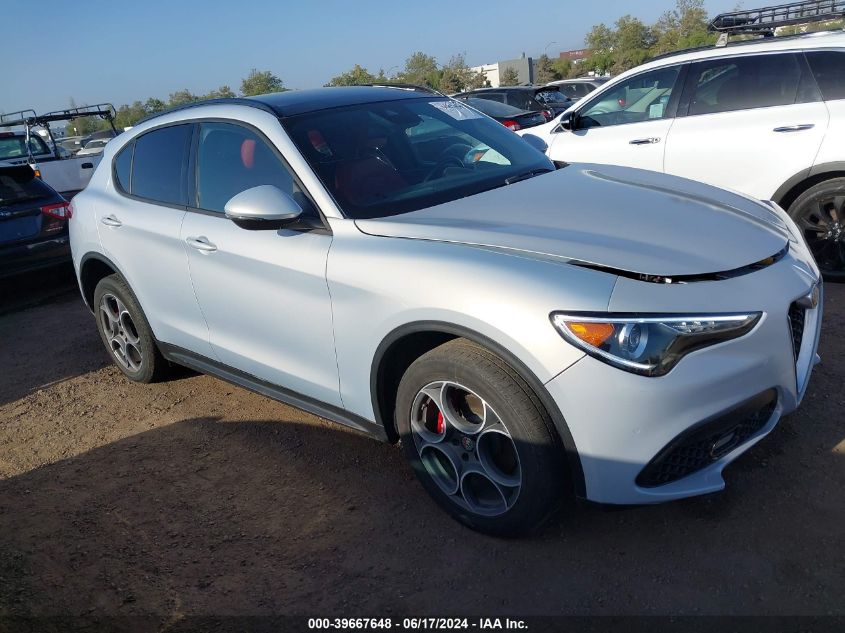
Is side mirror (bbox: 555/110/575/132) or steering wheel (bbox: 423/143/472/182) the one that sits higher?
steering wheel (bbox: 423/143/472/182)

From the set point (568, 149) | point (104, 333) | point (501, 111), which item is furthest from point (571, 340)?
point (501, 111)

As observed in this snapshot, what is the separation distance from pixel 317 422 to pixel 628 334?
2.23 metres

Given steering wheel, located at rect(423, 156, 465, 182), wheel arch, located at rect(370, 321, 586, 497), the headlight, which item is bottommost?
wheel arch, located at rect(370, 321, 586, 497)

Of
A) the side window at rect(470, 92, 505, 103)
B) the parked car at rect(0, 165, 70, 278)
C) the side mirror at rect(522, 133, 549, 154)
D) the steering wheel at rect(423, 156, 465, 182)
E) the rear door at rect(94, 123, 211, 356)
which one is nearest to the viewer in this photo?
the steering wheel at rect(423, 156, 465, 182)

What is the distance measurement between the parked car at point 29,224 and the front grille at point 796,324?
22.8ft

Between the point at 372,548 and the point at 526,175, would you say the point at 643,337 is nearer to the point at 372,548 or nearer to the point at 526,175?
the point at 372,548

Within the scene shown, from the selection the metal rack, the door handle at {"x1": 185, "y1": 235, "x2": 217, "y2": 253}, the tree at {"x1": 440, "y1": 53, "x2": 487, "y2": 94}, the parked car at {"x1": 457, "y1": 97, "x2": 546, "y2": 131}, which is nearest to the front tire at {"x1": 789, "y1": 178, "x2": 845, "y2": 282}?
the metal rack

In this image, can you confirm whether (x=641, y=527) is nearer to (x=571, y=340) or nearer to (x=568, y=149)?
(x=571, y=340)

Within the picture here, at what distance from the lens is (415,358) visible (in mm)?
3129

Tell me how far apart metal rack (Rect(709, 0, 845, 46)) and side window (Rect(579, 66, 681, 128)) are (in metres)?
0.64

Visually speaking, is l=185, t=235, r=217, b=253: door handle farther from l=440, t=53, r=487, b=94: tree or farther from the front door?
l=440, t=53, r=487, b=94: tree

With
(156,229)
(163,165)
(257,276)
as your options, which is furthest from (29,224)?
(257,276)

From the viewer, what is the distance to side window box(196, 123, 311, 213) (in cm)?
353

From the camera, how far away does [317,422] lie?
4.20m
